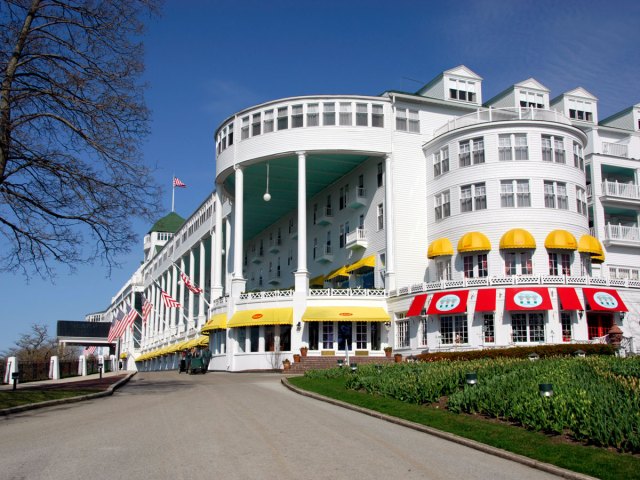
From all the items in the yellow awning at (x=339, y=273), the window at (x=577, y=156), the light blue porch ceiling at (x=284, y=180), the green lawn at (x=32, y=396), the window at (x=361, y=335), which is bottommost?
the green lawn at (x=32, y=396)

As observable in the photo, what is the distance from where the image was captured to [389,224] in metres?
44.4

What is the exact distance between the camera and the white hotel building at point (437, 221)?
37250mm

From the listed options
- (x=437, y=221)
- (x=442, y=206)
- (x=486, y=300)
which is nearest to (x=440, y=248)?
(x=437, y=221)

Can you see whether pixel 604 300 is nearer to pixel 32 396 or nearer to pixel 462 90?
pixel 462 90

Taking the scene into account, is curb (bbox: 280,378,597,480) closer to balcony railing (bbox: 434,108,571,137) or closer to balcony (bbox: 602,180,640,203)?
balcony railing (bbox: 434,108,571,137)

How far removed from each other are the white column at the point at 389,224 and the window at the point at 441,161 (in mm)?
2971

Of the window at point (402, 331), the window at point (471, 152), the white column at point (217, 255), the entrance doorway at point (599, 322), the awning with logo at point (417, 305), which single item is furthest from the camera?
the white column at point (217, 255)

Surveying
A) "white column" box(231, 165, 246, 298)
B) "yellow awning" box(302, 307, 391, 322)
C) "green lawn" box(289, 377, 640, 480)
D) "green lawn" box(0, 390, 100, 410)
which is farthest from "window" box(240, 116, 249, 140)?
"green lawn" box(289, 377, 640, 480)

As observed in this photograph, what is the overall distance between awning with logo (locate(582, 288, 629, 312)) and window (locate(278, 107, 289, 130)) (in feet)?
72.7

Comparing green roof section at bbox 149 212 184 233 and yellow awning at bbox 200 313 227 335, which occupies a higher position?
green roof section at bbox 149 212 184 233

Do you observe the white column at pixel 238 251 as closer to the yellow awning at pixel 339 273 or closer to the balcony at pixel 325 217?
the yellow awning at pixel 339 273

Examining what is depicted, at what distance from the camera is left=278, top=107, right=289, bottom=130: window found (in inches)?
1839

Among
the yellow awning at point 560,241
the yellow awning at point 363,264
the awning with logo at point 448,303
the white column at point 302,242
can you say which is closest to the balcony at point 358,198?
the yellow awning at point 363,264

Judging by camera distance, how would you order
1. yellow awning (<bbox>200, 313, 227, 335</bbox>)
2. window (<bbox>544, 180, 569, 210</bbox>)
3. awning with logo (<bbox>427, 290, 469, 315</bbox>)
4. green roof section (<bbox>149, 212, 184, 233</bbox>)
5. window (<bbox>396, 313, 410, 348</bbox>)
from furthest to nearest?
1. green roof section (<bbox>149, 212, 184, 233</bbox>)
2. yellow awning (<bbox>200, 313, 227, 335</bbox>)
3. window (<bbox>396, 313, 410, 348</bbox>)
4. window (<bbox>544, 180, 569, 210</bbox>)
5. awning with logo (<bbox>427, 290, 469, 315</bbox>)
